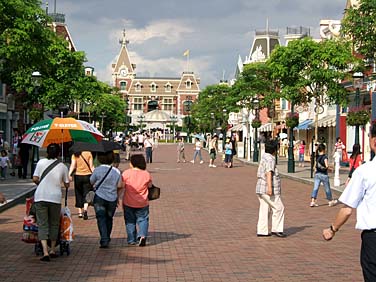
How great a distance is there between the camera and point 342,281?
8508mm

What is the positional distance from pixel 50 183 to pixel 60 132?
18.2 ft

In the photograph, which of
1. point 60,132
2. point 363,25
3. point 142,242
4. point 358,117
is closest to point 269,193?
point 142,242

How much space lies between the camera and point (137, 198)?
10.9 meters

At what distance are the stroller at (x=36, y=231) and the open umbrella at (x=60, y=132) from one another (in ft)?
13.0

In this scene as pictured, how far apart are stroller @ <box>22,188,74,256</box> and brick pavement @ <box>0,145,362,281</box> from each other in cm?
21

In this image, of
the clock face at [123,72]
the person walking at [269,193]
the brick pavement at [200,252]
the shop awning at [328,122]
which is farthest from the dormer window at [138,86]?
the person walking at [269,193]

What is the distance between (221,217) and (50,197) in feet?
20.7

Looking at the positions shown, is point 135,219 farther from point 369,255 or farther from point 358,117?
point 358,117

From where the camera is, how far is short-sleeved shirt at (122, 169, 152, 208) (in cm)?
1088

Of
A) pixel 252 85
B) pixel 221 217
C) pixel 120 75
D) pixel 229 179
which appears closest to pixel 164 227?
pixel 221 217

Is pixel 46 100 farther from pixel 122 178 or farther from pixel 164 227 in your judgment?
pixel 122 178

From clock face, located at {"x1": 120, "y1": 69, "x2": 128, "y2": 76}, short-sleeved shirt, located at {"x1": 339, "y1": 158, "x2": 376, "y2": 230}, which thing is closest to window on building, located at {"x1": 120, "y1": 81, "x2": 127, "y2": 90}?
clock face, located at {"x1": 120, "y1": 69, "x2": 128, "y2": 76}

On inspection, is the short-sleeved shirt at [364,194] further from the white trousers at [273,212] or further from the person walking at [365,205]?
the white trousers at [273,212]

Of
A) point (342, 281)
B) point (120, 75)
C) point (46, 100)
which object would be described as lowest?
point (342, 281)
